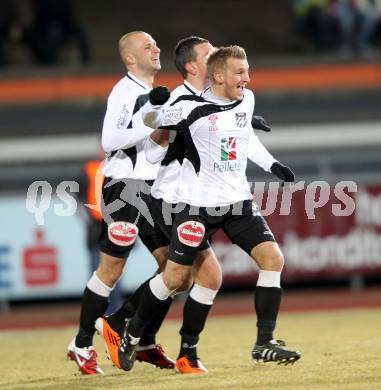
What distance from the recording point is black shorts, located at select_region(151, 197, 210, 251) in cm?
718

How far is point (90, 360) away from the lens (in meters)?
7.51

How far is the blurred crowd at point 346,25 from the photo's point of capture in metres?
18.0

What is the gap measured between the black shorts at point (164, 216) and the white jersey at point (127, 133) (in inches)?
10.7

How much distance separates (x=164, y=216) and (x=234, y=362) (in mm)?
1235

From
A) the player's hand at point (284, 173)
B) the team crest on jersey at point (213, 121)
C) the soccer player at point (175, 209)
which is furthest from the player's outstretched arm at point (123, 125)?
the player's hand at point (284, 173)

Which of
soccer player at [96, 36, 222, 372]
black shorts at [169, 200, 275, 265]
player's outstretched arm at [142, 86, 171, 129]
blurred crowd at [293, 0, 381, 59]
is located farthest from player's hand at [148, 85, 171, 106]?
blurred crowd at [293, 0, 381, 59]

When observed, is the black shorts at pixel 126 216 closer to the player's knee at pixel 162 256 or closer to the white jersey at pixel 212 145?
the player's knee at pixel 162 256

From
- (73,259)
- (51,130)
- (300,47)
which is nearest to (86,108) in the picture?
(51,130)

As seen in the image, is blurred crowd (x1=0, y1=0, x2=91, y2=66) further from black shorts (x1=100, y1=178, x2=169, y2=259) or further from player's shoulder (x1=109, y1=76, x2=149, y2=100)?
black shorts (x1=100, y1=178, x2=169, y2=259)

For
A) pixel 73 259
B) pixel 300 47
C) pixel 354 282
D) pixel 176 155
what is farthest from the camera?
pixel 300 47

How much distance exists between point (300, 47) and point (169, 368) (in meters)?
12.5

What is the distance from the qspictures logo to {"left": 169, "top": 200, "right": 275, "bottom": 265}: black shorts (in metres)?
0.25

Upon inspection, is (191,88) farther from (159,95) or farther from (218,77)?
(159,95)

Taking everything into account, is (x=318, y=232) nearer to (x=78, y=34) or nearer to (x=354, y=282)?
(x=354, y=282)
